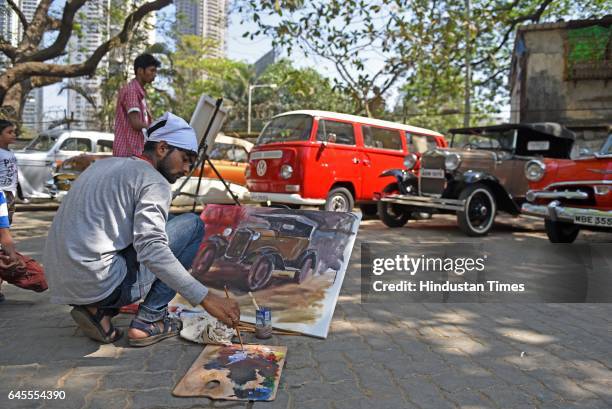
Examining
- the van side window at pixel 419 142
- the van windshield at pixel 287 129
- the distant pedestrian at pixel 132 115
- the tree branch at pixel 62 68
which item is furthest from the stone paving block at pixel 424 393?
the tree branch at pixel 62 68

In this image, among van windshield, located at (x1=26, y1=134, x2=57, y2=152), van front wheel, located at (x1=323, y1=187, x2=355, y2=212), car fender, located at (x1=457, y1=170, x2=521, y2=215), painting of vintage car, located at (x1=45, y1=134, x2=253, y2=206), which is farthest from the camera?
van windshield, located at (x1=26, y1=134, x2=57, y2=152)

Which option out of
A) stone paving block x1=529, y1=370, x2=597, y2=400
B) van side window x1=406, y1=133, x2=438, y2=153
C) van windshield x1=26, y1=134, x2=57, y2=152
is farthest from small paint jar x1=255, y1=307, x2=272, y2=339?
van windshield x1=26, y1=134, x2=57, y2=152

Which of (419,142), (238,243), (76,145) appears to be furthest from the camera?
(76,145)

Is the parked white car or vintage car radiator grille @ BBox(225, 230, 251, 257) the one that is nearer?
vintage car radiator grille @ BBox(225, 230, 251, 257)

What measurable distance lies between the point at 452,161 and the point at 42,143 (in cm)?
963

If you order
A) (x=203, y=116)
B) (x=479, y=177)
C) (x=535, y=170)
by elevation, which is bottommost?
(x=479, y=177)

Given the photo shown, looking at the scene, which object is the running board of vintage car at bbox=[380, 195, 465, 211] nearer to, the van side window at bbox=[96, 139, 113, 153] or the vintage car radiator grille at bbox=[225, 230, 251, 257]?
the vintage car radiator grille at bbox=[225, 230, 251, 257]

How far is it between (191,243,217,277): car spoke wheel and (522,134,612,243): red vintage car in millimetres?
4593

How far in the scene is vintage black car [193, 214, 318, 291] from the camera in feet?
12.4

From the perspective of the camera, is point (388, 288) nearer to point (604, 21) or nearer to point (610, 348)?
point (610, 348)

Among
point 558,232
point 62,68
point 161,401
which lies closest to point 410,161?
point 558,232

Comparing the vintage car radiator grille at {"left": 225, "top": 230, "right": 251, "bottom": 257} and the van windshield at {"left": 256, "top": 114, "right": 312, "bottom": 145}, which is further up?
the van windshield at {"left": 256, "top": 114, "right": 312, "bottom": 145}

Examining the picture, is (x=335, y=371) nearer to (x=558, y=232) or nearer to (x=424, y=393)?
(x=424, y=393)

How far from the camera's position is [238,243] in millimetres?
4059
